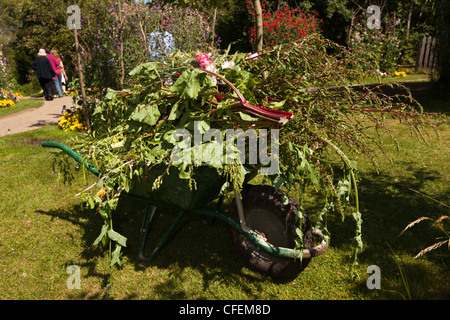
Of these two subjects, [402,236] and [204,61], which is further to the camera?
[402,236]

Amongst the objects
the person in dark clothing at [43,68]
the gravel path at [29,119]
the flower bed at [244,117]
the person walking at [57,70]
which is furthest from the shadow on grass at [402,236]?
the person walking at [57,70]

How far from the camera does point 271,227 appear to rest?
237cm

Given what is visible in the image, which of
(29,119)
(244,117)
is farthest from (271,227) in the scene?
(29,119)

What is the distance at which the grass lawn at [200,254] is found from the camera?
Answer: 7.89 feet

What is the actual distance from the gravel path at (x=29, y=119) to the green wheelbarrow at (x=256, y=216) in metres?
6.05

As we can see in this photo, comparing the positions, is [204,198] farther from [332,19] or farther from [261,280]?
[332,19]

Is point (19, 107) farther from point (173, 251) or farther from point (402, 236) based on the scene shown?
point (402, 236)

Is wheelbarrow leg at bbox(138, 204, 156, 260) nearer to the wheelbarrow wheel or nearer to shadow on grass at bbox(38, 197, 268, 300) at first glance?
shadow on grass at bbox(38, 197, 268, 300)

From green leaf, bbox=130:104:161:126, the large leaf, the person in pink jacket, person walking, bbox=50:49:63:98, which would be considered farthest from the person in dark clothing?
the large leaf

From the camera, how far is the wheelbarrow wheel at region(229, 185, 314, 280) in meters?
2.21

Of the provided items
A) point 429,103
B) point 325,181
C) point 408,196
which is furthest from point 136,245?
point 429,103

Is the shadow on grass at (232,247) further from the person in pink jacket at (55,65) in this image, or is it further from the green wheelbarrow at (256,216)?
the person in pink jacket at (55,65)

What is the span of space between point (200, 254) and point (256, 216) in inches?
27.7

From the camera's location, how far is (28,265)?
2791mm
